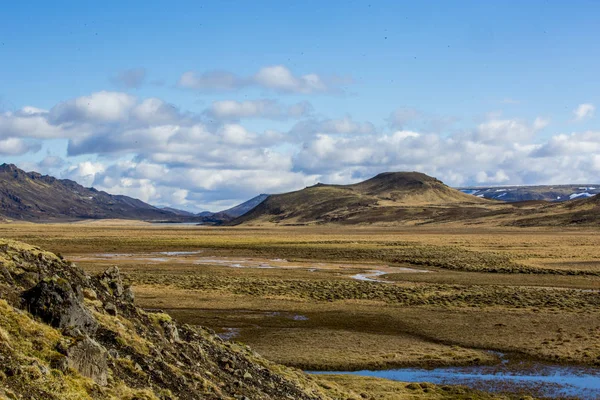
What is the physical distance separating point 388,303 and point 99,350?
37093mm

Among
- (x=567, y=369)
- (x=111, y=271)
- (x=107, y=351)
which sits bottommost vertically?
(x=567, y=369)

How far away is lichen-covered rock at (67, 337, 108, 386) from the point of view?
14453mm

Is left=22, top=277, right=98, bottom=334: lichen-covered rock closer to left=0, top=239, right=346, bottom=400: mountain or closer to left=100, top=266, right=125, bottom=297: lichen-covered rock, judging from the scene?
left=0, top=239, right=346, bottom=400: mountain

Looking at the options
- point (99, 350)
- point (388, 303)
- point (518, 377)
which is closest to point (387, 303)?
point (388, 303)

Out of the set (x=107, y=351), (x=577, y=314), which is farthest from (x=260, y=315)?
(x=107, y=351)

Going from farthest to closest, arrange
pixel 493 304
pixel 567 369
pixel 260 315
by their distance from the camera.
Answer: pixel 493 304 < pixel 260 315 < pixel 567 369

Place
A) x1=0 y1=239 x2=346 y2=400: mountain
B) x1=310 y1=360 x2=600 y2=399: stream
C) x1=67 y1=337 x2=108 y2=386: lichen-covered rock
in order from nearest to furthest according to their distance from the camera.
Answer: x1=0 y1=239 x2=346 y2=400: mountain, x1=67 y1=337 x2=108 y2=386: lichen-covered rock, x1=310 y1=360 x2=600 y2=399: stream

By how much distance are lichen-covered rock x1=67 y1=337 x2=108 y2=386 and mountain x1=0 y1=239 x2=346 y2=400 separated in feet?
0.08

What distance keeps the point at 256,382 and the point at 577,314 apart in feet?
103

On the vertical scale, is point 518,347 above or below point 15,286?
below

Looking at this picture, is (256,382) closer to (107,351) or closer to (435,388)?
(107,351)

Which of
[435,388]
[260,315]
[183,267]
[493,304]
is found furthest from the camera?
[183,267]

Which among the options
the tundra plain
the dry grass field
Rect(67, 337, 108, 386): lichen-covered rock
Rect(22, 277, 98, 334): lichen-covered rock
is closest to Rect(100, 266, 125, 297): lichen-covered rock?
Rect(22, 277, 98, 334): lichen-covered rock

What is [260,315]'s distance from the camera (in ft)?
145
